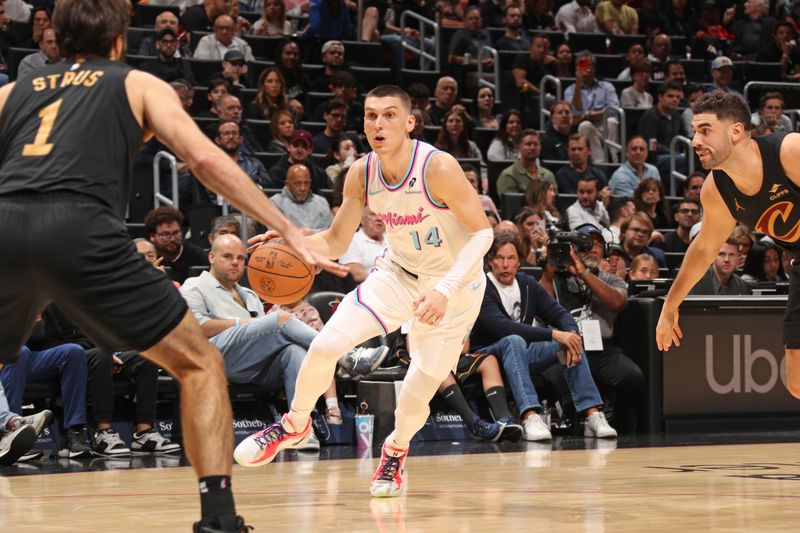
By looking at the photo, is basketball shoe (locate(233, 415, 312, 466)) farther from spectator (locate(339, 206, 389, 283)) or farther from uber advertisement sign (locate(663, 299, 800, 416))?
uber advertisement sign (locate(663, 299, 800, 416))

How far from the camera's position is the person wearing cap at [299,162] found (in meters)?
11.2

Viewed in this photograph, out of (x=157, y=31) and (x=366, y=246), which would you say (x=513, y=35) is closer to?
(x=157, y=31)

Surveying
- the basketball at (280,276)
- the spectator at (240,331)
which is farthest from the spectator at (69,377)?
the basketball at (280,276)

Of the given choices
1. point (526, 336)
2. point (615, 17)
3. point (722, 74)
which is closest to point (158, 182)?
point (526, 336)

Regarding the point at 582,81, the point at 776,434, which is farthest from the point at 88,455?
the point at 582,81

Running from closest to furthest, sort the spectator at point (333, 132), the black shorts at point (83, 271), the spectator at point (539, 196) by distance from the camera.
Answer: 1. the black shorts at point (83, 271)
2. the spectator at point (539, 196)
3. the spectator at point (333, 132)

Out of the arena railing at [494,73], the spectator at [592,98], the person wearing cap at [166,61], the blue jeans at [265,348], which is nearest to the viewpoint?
the blue jeans at [265,348]

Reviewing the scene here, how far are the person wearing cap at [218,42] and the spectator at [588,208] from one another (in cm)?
415

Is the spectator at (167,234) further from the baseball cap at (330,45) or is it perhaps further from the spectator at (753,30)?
the spectator at (753,30)

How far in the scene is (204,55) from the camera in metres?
13.4

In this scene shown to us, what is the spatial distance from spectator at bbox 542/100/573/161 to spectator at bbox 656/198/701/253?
2148 mm

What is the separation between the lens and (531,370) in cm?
958

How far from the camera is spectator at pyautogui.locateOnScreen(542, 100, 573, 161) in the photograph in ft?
46.6

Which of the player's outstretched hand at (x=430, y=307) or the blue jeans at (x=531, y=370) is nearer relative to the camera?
the player's outstretched hand at (x=430, y=307)
